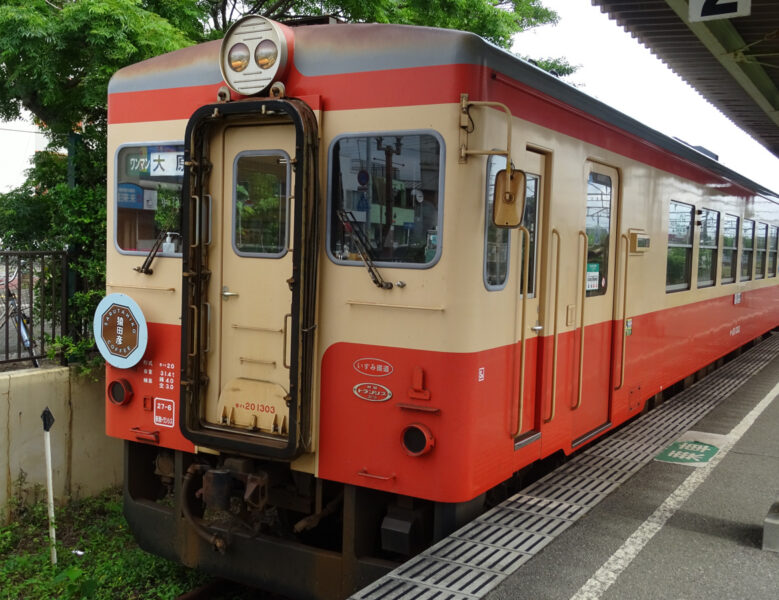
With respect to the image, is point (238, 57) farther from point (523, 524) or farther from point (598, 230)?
point (523, 524)

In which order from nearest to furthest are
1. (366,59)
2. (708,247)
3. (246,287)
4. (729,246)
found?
(366,59), (246,287), (708,247), (729,246)

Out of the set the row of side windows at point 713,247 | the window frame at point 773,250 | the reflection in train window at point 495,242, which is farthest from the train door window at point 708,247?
the reflection in train window at point 495,242

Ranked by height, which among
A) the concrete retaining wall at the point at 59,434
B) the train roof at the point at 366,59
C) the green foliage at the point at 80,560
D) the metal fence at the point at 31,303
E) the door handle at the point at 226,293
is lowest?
the green foliage at the point at 80,560

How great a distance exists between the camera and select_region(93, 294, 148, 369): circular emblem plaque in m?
4.83

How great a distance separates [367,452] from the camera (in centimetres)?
423

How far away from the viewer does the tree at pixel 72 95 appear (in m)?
6.82

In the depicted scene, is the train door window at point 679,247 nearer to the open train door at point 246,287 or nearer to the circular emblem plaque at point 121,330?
the open train door at point 246,287

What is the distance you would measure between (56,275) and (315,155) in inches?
156

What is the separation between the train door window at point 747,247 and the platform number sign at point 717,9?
5.61 m

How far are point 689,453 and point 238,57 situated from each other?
4.65 meters

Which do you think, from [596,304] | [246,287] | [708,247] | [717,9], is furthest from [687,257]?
[246,287]

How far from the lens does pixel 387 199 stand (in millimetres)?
4160

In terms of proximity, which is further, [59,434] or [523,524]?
[59,434]

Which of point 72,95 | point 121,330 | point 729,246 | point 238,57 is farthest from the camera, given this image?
point 729,246
